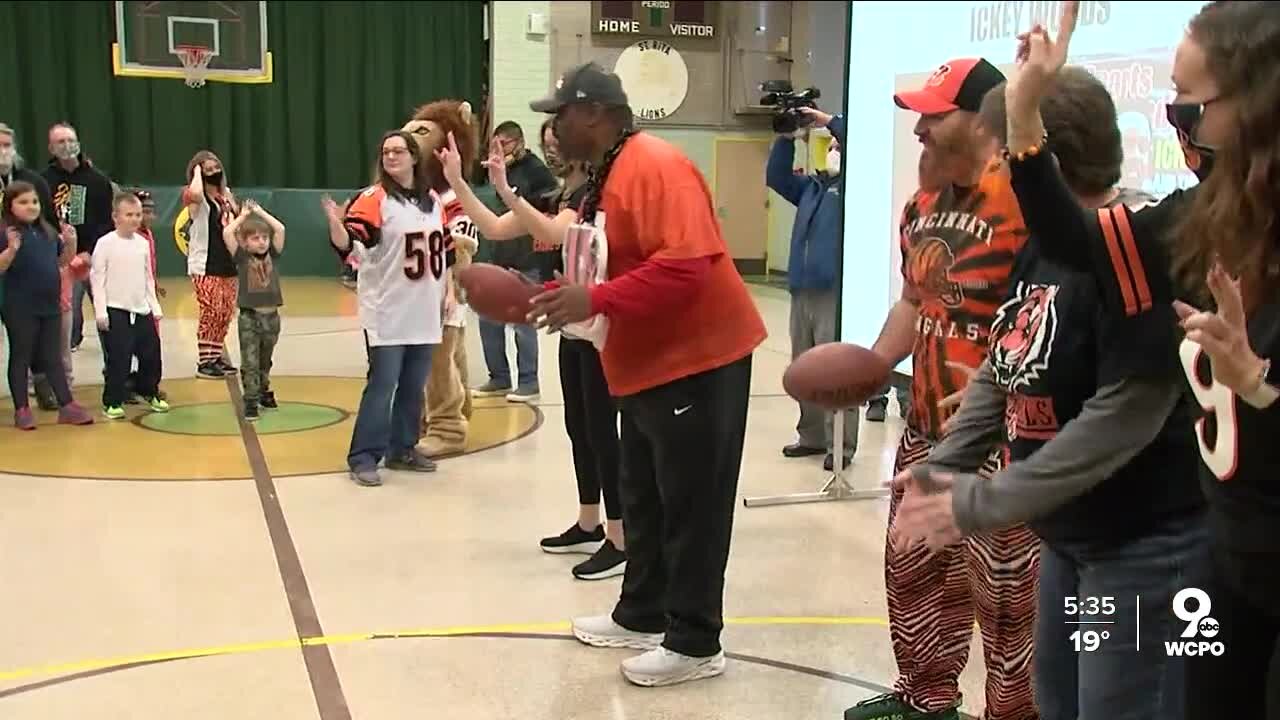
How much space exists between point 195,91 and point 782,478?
12283mm

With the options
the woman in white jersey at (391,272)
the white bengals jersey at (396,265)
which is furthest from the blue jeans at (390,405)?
the white bengals jersey at (396,265)

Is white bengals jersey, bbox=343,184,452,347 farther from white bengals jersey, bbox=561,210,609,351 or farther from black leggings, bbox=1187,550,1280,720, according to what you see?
black leggings, bbox=1187,550,1280,720

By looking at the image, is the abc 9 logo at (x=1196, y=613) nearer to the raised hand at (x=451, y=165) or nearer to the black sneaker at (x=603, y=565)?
the black sneaker at (x=603, y=565)

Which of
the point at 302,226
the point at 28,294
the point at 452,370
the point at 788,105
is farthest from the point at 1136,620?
the point at 302,226

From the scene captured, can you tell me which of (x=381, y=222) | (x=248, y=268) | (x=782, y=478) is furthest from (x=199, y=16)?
(x=782, y=478)

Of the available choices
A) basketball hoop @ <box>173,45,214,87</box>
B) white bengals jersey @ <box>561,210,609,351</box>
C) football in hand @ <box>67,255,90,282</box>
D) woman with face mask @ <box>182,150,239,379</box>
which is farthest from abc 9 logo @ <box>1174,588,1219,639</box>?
basketball hoop @ <box>173,45,214,87</box>

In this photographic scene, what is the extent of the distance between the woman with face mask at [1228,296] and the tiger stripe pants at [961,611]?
2.36 feet

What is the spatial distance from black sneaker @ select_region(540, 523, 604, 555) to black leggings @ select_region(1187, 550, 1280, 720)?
119 inches

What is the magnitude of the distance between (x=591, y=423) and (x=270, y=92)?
1314 centimetres

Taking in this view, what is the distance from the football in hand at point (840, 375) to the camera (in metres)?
2.84

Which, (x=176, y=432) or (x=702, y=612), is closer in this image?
(x=702, y=612)

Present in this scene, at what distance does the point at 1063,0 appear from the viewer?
1.81 metres

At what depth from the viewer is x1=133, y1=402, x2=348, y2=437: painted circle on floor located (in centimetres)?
660

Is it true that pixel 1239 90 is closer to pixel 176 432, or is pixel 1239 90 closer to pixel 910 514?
pixel 910 514
